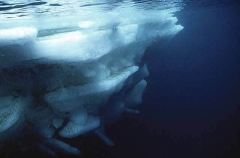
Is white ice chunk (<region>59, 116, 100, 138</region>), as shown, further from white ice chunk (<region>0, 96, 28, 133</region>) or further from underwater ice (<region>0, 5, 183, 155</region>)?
white ice chunk (<region>0, 96, 28, 133</region>)

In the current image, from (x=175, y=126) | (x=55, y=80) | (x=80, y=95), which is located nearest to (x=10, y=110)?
(x=55, y=80)

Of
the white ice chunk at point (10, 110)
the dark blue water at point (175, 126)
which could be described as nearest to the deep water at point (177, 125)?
the dark blue water at point (175, 126)

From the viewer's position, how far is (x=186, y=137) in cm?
1354

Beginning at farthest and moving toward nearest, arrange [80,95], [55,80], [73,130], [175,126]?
[175,126] → [73,130] → [80,95] → [55,80]

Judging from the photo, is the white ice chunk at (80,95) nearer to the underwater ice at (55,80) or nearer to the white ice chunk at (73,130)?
the underwater ice at (55,80)

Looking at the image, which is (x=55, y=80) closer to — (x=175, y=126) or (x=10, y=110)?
(x=10, y=110)

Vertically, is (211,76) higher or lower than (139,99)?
lower

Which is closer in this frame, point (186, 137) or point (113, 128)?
point (113, 128)

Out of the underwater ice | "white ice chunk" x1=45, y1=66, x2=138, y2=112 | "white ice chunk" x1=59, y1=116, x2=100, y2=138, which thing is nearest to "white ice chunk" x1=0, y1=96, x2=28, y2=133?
the underwater ice

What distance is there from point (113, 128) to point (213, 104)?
11.9m

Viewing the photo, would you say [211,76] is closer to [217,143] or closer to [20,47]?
[217,143]

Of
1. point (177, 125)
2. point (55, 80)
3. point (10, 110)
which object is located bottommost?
point (177, 125)

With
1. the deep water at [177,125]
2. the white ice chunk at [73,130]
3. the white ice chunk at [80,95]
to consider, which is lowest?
the deep water at [177,125]

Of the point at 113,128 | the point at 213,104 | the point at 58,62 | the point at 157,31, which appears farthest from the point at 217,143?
the point at 58,62
